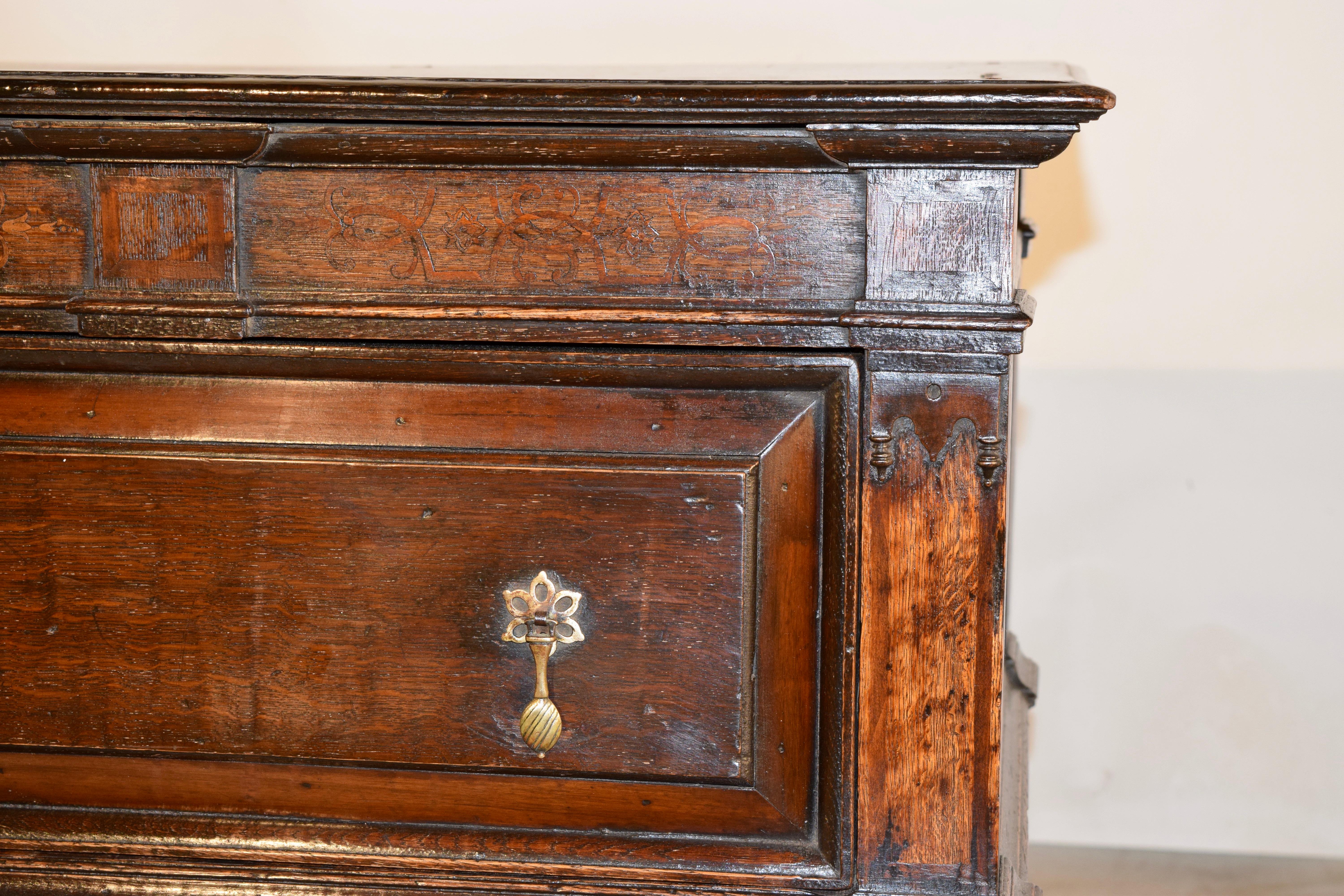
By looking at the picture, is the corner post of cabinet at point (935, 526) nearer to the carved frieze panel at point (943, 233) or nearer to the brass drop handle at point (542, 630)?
the carved frieze panel at point (943, 233)

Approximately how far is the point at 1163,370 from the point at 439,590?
111cm

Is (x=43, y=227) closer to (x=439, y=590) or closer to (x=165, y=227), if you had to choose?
(x=165, y=227)

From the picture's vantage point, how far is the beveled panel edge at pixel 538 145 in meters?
0.78

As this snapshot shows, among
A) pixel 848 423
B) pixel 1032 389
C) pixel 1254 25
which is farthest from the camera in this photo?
pixel 1032 389

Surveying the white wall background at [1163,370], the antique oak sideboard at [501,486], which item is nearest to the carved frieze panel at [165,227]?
the antique oak sideboard at [501,486]

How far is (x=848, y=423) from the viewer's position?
826 millimetres

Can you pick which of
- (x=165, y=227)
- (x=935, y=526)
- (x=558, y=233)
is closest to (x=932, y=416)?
(x=935, y=526)

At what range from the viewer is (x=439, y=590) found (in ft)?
2.87

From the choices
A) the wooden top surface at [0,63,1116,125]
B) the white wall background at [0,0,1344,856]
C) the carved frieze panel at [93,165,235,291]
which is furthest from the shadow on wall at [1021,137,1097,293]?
the carved frieze panel at [93,165,235,291]

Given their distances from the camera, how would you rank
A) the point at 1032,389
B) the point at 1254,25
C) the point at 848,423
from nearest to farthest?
the point at 848,423, the point at 1254,25, the point at 1032,389

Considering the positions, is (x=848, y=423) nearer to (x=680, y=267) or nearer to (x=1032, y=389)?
(x=680, y=267)

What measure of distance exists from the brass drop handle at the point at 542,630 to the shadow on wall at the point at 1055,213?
972 mm

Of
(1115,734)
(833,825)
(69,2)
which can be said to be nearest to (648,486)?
(833,825)

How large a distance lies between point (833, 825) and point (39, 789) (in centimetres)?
63
